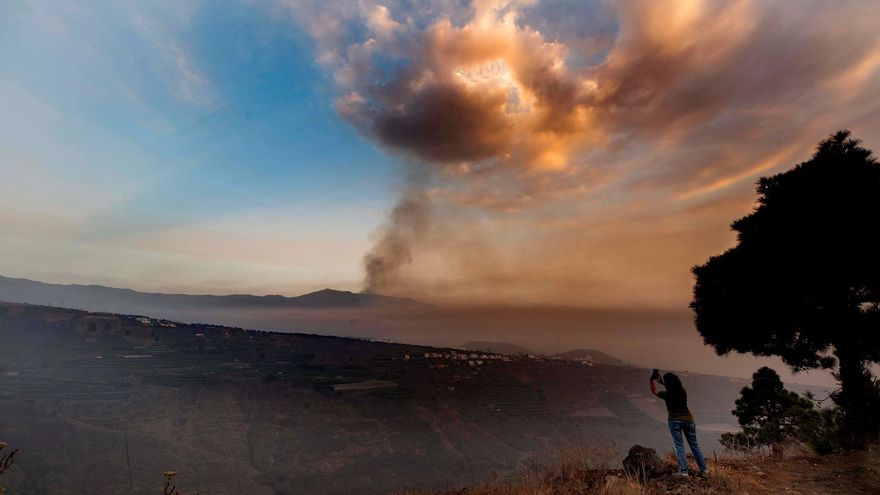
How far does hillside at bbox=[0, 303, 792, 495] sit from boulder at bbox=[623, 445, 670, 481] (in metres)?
32.0

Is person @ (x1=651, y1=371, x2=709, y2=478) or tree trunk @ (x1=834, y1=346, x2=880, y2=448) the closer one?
person @ (x1=651, y1=371, x2=709, y2=478)

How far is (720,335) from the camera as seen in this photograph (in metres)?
18.2

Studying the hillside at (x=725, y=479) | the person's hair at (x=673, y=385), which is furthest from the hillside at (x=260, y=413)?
the person's hair at (x=673, y=385)

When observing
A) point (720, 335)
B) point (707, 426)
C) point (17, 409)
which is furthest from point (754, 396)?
point (707, 426)

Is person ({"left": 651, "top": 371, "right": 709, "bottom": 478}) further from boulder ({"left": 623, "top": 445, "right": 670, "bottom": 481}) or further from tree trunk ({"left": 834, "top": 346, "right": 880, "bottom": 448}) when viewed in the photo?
tree trunk ({"left": 834, "top": 346, "right": 880, "bottom": 448})

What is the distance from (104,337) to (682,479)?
204817 millimetres

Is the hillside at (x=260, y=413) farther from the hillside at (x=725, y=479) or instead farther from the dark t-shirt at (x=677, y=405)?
the dark t-shirt at (x=677, y=405)

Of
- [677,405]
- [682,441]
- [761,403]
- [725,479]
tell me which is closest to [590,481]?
[682,441]

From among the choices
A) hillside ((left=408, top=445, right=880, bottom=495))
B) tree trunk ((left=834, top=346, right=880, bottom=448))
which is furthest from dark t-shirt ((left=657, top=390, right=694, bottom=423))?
tree trunk ((left=834, top=346, right=880, bottom=448))

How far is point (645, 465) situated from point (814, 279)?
40.4 ft

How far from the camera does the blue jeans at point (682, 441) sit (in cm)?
924

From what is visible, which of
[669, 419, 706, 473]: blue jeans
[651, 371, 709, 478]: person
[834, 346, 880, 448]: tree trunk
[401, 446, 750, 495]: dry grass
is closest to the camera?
[401, 446, 750, 495]: dry grass

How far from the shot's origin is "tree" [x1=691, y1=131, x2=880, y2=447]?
584 inches

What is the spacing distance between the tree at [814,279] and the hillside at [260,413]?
25239 millimetres
